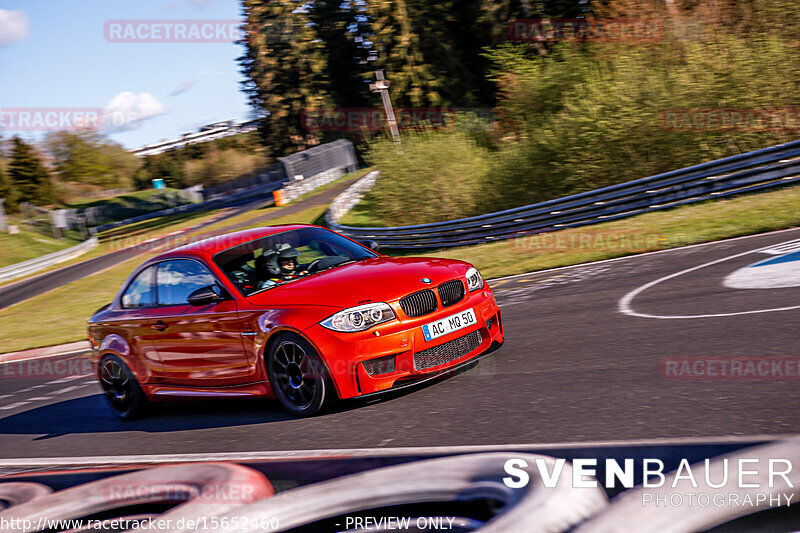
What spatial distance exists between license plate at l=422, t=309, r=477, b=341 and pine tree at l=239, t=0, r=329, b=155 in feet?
218

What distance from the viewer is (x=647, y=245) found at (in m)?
12.8

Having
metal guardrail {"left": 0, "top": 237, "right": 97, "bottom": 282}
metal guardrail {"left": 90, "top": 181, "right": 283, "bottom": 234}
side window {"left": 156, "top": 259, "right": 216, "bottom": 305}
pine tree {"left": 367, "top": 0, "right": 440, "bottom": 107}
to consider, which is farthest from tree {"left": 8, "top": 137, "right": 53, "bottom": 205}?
side window {"left": 156, "top": 259, "right": 216, "bottom": 305}

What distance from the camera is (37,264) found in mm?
36969

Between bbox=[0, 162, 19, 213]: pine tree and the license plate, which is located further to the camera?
bbox=[0, 162, 19, 213]: pine tree

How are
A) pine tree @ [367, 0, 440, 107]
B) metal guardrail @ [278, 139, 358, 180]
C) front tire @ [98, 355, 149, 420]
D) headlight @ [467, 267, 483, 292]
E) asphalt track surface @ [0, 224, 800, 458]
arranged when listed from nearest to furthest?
1. asphalt track surface @ [0, 224, 800, 458]
2. headlight @ [467, 267, 483, 292]
3. front tire @ [98, 355, 149, 420]
4. metal guardrail @ [278, 139, 358, 180]
5. pine tree @ [367, 0, 440, 107]

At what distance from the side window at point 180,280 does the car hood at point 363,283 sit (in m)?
0.82

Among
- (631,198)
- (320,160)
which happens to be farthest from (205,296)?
(320,160)

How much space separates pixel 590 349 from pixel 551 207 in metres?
11.9

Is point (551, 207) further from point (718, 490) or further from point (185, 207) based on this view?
point (185, 207)

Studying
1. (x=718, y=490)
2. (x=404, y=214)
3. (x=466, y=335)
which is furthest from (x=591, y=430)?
(x=404, y=214)

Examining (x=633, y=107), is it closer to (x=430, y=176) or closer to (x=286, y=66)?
(x=430, y=176)

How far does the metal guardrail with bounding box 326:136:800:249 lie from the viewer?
562 inches

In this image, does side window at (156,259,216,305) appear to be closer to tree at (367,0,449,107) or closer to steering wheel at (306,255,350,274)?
steering wheel at (306,255,350,274)

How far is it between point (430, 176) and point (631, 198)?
824 centimetres
